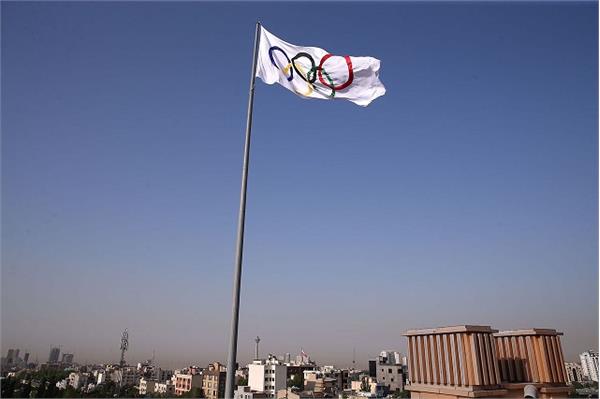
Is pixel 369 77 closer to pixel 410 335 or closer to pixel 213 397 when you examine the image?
pixel 410 335

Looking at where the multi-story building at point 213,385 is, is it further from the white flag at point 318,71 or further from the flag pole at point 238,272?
the flag pole at point 238,272

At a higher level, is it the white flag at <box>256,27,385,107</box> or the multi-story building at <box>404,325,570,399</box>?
the white flag at <box>256,27,385,107</box>

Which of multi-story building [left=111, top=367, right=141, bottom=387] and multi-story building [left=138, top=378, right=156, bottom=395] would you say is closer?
multi-story building [left=138, top=378, right=156, bottom=395]

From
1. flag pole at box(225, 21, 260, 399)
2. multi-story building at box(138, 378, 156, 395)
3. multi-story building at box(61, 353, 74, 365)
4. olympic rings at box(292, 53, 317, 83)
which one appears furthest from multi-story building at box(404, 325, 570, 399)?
multi-story building at box(61, 353, 74, 365)

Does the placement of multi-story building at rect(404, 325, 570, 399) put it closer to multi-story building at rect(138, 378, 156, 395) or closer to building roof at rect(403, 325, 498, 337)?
building roof at rect(403, 325, 498, 337)

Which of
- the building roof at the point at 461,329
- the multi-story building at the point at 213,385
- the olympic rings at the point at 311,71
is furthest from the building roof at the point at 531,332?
the multi-story building at the point at 213,385

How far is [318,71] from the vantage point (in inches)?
335

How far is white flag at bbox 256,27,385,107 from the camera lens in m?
8.23

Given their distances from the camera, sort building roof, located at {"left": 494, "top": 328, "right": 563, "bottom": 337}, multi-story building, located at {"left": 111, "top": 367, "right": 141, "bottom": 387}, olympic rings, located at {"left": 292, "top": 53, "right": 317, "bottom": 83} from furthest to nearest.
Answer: multi-story building, located at {"left": 111, "top": 367, "right": 141, "bottom": 387} → olympic rings, located at {"left": 292, "top": 53, "right": 317, "bottom": 83} → building roof, located at {"left": 494, "top": 328, "right": 563, "bottom": 337}

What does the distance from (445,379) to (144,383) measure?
104 metres

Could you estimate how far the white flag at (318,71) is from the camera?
823 cm

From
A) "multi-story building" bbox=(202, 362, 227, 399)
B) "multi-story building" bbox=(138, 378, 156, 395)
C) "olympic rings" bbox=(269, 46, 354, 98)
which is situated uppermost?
"olympic rings" bbox=(269, 46, 354, 98)

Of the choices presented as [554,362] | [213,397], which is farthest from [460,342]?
[213,397]

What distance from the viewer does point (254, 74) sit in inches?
293
